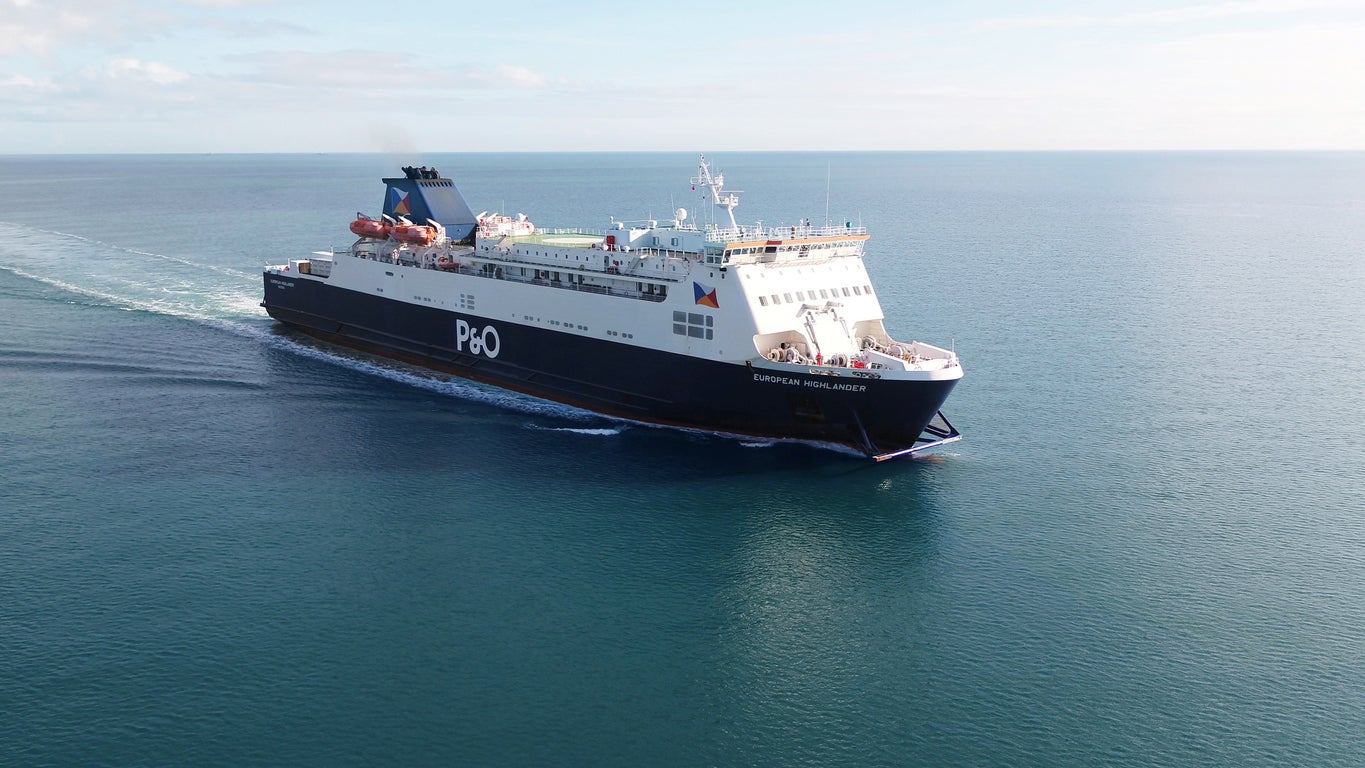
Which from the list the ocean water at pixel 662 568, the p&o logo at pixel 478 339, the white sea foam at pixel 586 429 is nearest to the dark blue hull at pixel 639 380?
the p&o logo at pixel 478 339

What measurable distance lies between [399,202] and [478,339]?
11.6 m

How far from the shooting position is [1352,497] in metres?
33.6

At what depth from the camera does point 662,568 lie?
93.9 feet

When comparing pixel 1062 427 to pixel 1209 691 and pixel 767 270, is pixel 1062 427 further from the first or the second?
pixel 1209 691

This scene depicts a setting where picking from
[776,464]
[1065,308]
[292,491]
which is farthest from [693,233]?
[1065,308]

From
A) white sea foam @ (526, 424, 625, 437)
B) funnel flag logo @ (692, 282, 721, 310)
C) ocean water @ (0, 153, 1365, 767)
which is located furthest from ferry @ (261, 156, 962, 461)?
ocean water @ (0, 153, 1365, 767)

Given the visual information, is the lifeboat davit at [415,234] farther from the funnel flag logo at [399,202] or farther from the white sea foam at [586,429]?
the white sea foam at [586,429]

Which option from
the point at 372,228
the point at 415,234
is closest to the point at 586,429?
the point at 415,234

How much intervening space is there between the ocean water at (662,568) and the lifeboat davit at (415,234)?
22.9 ft

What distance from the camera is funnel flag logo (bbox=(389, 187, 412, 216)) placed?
5341 cm

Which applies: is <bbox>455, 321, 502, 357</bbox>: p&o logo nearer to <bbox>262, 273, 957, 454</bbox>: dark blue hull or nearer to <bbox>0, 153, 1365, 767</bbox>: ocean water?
<bbox>262, 273, 957, 454</bbox>: dark blue hull

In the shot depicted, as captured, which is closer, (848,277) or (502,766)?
(502,766)

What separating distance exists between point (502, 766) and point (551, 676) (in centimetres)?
332

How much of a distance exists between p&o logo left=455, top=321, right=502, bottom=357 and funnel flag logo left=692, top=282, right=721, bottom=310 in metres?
12.5
